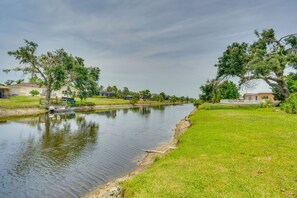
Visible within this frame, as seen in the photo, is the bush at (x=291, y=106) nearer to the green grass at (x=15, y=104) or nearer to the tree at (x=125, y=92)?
the green grass at (x=15, y=104)

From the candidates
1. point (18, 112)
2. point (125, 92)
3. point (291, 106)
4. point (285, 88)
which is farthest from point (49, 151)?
point (125, 92)

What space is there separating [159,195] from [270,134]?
37.4 feet

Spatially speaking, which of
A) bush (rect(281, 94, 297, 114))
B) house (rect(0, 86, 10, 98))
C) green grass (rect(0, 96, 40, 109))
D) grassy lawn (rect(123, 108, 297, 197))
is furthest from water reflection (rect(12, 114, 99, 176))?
house (rect(0, 86, 10, 98))

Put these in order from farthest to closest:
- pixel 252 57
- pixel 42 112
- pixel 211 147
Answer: pixel 42 112, pixel 252 57, pixel 211 147

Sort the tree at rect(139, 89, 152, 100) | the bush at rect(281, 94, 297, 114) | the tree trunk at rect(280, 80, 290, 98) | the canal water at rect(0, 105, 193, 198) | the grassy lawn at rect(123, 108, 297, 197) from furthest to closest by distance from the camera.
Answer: the tree at rect(139, 89, 152, 100)
the tree trunk at rect(280, 80, 290, 98)
the bush at rect(281, 94, 297, 114)
the canal water at rect(0, 105, 193, 198)
the grassy lawn at rect(123, 108, 297, 197)

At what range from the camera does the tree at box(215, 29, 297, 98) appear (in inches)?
1482

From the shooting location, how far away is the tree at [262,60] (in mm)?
37644

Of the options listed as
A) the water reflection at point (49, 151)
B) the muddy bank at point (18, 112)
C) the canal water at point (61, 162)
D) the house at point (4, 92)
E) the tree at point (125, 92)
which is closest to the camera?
the canal water at point (61, 162)

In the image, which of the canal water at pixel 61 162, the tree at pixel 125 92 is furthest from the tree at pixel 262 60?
the tree at pixel 125 92

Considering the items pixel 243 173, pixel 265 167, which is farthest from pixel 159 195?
pixel 265 167

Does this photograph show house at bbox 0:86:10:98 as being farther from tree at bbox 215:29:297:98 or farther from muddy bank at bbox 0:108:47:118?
tree at bbox 215:29:297:98

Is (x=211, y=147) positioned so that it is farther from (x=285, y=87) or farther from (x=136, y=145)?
(x=285, y=87)

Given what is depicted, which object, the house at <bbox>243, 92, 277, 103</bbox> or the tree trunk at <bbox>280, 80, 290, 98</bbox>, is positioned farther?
the house at <bbox>243, 92, 277, 103</bbox>

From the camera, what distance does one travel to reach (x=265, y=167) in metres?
8.34
